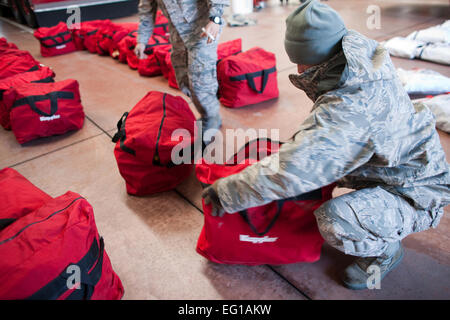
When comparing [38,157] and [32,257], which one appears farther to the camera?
[38,157]

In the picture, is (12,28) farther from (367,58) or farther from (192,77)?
(367,58)

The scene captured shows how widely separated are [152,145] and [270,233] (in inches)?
32.9

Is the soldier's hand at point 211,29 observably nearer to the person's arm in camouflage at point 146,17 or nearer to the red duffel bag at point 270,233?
the person's arm in camouflage at point 146,17

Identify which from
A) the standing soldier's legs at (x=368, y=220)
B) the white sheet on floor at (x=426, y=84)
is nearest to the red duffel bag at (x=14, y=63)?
the standing soldier's legs at (x=368, y=220)

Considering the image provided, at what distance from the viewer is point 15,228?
3.82 feet

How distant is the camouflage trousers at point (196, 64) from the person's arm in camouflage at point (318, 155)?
128 cm

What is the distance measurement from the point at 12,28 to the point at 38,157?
22.3 ft

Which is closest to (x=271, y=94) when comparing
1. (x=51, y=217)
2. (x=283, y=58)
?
(x=283, y=58)

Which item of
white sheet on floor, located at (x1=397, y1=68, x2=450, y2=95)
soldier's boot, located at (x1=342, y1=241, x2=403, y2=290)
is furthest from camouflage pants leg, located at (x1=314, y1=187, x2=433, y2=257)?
white sheet on floor, located at (x1=397, y1=68, x2=450, y2=95)

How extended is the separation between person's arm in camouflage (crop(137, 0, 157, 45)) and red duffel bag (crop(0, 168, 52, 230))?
1467 mm

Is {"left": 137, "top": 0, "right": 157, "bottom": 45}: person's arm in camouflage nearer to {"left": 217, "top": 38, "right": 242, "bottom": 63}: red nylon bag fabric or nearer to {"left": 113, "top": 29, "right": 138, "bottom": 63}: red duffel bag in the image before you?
{"left": 217, "top": 38, "right": 242, "bottom": 63}: red nylon bag fabric

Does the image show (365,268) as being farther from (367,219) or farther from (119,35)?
(119,35)

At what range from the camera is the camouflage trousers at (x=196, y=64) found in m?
2.09

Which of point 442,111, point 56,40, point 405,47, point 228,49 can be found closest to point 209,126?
point 228,49
